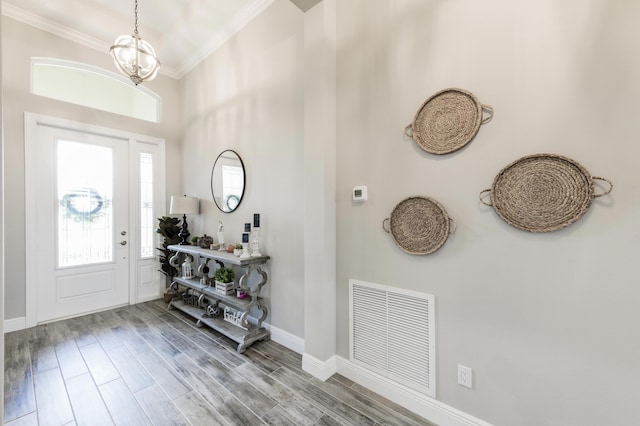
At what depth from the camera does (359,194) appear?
2.20m

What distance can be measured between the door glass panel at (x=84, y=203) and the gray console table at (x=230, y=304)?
107 centimetres

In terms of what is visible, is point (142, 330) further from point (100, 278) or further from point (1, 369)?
point (1, 369)

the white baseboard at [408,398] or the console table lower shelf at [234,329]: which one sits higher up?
the console table lower shelf at [234,329]

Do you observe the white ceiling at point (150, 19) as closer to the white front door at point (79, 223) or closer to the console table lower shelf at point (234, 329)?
the white front door at point (79, 223)

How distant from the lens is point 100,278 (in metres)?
3.73

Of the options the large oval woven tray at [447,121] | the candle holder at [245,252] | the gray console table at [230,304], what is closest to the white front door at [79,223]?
the gray console table at [230,304]

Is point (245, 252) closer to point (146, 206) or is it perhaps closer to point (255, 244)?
point (255, 244)

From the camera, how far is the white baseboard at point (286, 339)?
264cm

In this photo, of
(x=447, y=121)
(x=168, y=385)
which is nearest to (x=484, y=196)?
(x=447, y=121)

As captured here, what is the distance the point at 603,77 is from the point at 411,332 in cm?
177

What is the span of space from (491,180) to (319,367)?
1.90m

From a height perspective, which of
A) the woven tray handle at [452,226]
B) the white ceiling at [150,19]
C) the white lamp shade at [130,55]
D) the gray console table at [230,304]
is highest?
the white ceiling at [150,19]

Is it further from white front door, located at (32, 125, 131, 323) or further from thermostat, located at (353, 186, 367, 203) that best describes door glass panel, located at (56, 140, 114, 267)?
thermostat, located at (353, 186, 367, 203)

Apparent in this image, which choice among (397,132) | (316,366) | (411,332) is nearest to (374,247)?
(411,332)
